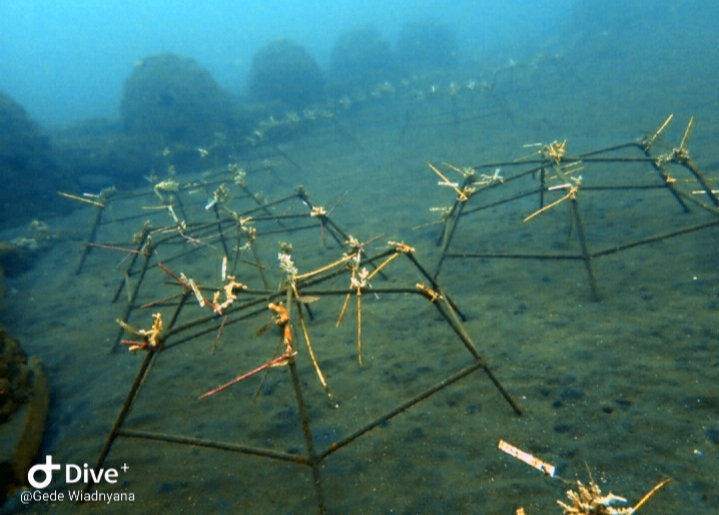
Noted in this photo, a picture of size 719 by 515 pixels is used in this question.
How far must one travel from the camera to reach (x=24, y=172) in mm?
13758

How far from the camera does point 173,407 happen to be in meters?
4.77

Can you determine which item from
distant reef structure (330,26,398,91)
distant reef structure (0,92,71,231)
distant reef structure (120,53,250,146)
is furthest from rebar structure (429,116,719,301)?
distant reef structure (330,26,398,91)

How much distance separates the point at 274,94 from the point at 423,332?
19.7 m

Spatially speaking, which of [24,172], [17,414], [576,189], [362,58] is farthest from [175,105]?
[576,189]

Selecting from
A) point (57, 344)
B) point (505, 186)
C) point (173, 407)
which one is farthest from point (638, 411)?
point (505, 186)

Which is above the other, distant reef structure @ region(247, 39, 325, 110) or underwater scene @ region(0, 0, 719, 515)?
distant reef structure @ region(247, 39, 325, 110)

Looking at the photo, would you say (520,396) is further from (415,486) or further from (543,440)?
(415,486)

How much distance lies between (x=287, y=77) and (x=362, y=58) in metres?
5.37

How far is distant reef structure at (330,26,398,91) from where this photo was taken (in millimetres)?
25219

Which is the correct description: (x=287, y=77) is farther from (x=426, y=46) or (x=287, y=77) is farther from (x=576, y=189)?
(x=576, y=189)

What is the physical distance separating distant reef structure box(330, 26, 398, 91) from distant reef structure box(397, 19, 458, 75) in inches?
84.4

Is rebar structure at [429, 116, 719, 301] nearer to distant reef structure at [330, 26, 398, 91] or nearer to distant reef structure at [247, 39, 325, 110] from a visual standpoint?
distant reef structure at [247, 39, 325, 110]

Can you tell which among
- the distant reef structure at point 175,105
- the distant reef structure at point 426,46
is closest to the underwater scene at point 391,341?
the distant reef structure at point 175,105

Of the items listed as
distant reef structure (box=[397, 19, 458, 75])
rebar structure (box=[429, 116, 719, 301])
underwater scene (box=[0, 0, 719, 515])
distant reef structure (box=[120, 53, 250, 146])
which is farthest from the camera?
distant reef structure (box=[397, 19, 458, 75])
